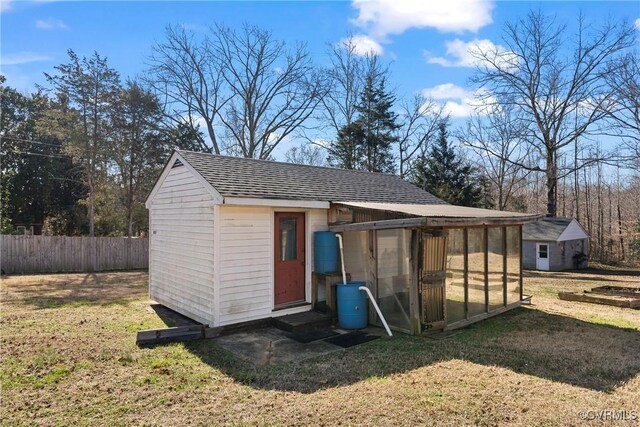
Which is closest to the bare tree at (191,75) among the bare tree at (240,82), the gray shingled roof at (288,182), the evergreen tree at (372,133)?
the bare tree at (240,82)

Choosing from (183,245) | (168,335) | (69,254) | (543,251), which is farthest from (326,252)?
(543,251)

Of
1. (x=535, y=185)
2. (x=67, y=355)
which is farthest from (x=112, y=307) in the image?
(x=535, y=185)

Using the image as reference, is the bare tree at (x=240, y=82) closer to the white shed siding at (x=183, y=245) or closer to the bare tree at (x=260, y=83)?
the bare tree at (x=260, y=83)

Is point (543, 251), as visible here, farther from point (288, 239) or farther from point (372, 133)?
point (288, 239)

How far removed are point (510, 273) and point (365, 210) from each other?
12.9 ft

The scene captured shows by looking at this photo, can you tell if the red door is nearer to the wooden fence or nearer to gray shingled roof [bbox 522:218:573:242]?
the wooden fence

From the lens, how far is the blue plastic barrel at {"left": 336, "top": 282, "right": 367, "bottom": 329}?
739 centimetres

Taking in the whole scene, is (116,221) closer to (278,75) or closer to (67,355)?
(278,75)

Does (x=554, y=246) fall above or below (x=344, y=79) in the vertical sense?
below

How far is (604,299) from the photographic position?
998cm

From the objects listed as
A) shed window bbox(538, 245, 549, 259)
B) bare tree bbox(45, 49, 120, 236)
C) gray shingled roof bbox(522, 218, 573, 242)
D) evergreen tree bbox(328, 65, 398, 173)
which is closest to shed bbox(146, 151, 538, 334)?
bare tree bbox(45, 49, 120, 236)

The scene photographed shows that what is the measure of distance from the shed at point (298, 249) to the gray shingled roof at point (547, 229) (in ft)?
→ 43.3

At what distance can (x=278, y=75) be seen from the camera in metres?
26.5

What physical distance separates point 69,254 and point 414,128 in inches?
865
